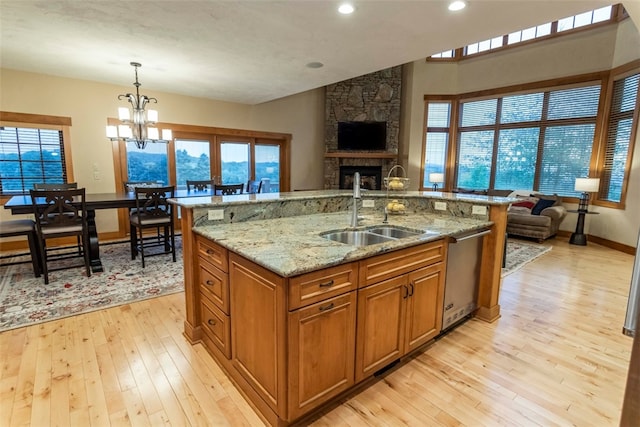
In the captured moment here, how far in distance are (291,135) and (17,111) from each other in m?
4.58

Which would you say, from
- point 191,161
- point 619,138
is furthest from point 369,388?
Answer: point 619,138

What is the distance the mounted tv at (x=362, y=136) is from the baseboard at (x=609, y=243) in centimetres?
412

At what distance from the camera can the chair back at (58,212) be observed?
3240 mm

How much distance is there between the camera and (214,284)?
6.65 ft

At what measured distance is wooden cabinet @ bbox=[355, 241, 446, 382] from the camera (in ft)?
5.71

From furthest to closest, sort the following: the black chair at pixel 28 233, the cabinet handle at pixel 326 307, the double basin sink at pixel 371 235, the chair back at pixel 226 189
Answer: the chair back at pixel 226 189, the black chair at pixel 28 233, the double basin sink at pixel 371 235, the cabinet handle at pixel 326 307

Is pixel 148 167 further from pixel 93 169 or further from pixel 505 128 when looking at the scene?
pixel 505 128

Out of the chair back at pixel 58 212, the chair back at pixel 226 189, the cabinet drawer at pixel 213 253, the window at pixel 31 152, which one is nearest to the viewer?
the cabinet drawer at pixel 213 253

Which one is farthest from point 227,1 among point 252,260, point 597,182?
point 597,182

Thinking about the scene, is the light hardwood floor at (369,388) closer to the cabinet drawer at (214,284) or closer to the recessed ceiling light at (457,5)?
the cabinet drawer at (214,284)

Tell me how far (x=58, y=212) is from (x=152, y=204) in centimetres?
93

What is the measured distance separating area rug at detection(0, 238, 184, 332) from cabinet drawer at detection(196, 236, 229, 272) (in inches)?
55.3

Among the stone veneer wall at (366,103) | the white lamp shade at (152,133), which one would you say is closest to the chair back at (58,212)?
the white lamp shade at (152,133)

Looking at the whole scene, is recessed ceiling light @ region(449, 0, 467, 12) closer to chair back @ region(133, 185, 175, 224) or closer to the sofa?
chair back @ region(133, 185, 175, 224)
